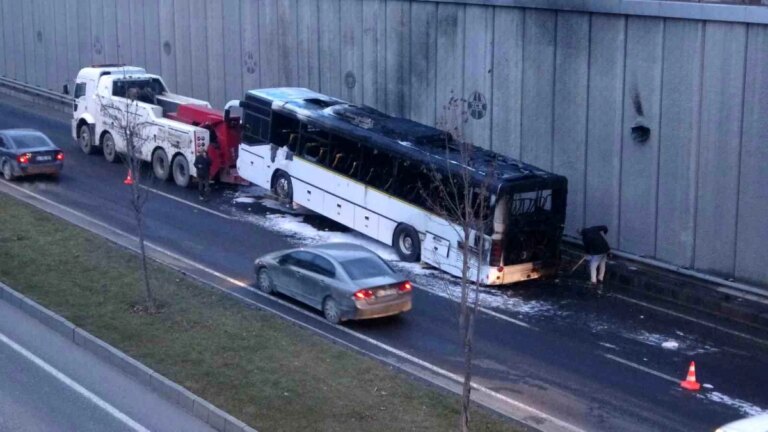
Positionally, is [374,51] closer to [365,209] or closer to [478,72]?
[478,72]

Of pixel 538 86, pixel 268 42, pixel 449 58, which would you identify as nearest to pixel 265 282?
pixel 538 86

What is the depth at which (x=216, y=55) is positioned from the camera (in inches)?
1548

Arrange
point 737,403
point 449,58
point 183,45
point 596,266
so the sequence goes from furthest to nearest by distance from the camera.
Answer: point 183,45, point 449,58, point 596,266, point 737,403

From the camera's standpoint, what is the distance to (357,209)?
2612cm

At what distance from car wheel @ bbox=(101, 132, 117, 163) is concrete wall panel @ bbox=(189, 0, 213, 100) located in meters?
6.01

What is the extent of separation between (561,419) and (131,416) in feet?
19.4

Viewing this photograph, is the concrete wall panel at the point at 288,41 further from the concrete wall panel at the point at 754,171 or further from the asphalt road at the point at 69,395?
the asphalt road at the point at 69,395

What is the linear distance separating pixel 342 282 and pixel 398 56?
43.3ft

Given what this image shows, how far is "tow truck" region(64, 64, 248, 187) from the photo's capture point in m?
31.2

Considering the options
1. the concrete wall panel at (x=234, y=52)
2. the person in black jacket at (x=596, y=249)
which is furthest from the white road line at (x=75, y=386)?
the concrete wall panel at (x=234, y=52)

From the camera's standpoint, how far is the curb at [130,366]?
46.9ft

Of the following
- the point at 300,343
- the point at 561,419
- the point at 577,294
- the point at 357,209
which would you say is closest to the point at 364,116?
the point at 357,209

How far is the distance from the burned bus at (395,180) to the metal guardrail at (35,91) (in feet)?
58.8

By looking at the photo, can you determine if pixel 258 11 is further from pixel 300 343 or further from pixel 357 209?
pixel 300 343
